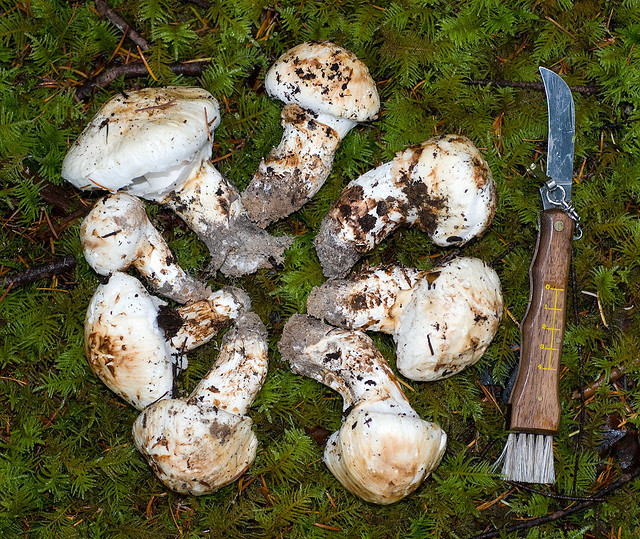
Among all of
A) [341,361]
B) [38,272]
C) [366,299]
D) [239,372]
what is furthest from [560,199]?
[38,272]

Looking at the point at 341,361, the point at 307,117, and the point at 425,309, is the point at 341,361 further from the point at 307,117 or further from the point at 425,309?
the point at 307,117

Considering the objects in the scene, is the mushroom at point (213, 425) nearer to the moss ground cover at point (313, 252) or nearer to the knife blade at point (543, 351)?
the moss ground cover at point (313, 252)

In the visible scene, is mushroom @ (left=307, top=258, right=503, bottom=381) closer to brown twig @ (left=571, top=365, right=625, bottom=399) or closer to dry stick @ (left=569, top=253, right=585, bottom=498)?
dry stick @ (left=569, top=253, right=585, bottom=498)

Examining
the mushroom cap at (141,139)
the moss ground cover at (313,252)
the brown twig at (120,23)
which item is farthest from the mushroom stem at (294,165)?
the brown twig at (120,23)

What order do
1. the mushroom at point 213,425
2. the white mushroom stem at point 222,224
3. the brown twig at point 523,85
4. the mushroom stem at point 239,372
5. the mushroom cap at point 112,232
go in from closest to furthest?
the mushroom at point 213,425 → the mushroom cap at point 112,232 → the mushroom stem at point 239,372 → the white mushroom stem at point 222,224 → the brown twig at point 523,85

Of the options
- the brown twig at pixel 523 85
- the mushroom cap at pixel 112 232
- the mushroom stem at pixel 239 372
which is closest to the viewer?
the mushroom cap at pixel 112 232

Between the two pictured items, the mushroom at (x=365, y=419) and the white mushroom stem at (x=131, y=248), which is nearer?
the mushroom at (x=365, y=419)

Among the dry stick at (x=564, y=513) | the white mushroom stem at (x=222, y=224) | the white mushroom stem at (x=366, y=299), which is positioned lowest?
the dry stick at (x=564, y=513)

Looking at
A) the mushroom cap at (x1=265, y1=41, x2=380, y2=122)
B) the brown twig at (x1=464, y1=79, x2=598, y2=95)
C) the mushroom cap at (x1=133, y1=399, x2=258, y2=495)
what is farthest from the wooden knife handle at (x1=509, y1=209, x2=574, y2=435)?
the mushroom cap at (x1=133, y1=399, x2=258, y2=495)
